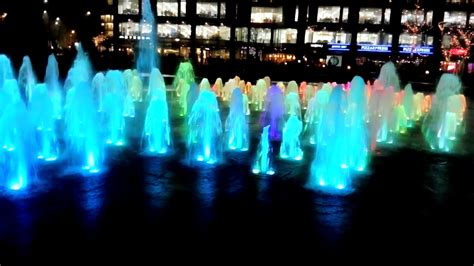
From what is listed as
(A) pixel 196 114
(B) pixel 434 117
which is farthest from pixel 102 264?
(B) pixel 434 117

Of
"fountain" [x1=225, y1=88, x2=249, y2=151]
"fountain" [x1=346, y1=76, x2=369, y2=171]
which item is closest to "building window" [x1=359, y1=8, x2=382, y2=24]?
"fountain" [x1=346, y1=76, x2=369, y2=171]

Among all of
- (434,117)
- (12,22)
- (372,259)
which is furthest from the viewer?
(12,22)

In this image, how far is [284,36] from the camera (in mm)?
71875

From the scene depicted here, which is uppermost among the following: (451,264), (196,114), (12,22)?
(12,22)

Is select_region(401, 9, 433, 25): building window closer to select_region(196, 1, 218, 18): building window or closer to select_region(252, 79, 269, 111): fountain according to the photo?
select_region(196, 1, 218, 18): building window

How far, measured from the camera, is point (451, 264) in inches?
306

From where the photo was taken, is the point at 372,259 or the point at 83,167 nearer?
the point at 372,259

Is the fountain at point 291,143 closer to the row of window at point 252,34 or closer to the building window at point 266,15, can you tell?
the row of window at point 252,34

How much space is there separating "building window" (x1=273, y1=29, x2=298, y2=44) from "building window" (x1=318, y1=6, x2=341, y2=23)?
4269 mm

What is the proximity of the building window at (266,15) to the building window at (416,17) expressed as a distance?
17.4 meters

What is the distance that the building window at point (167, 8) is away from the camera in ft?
238

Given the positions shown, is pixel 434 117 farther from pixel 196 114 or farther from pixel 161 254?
pixel 161 254

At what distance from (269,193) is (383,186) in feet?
9.66

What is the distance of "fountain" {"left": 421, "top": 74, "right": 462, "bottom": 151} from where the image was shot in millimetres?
17328
